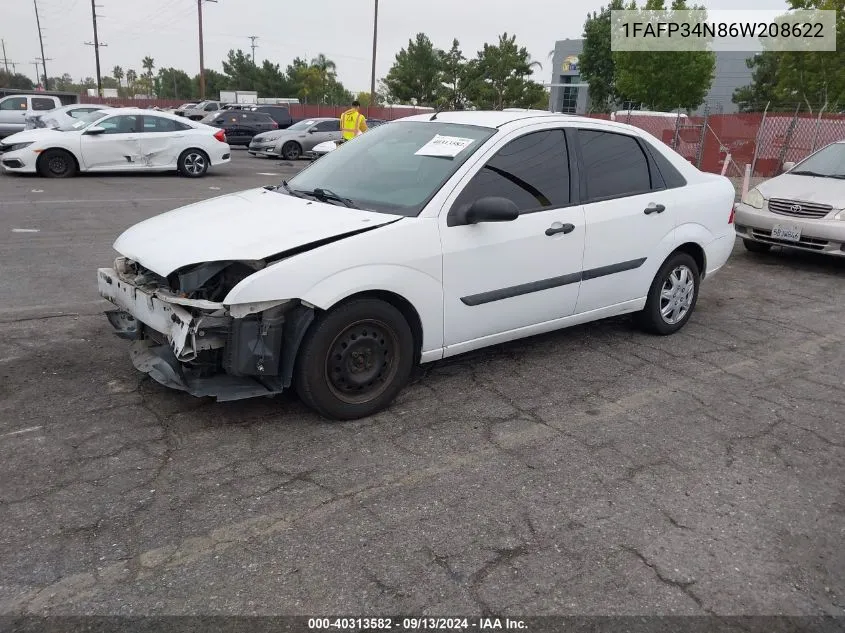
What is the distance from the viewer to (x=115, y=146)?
14.5m

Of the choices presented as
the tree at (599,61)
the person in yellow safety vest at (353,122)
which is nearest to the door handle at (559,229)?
the person in yellow safety vest at (353,122)

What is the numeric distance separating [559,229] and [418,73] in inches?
2425

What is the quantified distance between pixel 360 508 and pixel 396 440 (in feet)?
2.25

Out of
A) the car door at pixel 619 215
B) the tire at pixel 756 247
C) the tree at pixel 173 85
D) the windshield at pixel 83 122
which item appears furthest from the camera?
the tree at pixel 173 85

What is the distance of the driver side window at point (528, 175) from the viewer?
4258mm

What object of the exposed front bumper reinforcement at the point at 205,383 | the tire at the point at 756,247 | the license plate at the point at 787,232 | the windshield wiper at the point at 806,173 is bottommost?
the tire at the point at 756,247

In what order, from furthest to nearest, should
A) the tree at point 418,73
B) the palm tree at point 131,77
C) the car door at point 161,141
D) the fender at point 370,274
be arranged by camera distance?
the palm tree at point 131,77, the tree at point 418,73, the car door at point 161,141, the fender at point 370,274

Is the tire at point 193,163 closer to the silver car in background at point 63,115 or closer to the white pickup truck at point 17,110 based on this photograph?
the silver car in background at point 63,115

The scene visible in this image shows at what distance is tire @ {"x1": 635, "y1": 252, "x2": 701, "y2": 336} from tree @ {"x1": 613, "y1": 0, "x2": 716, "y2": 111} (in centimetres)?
3783

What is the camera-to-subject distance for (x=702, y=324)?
603 centimetres

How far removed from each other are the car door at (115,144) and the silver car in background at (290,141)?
739cm

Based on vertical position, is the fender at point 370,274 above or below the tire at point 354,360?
above

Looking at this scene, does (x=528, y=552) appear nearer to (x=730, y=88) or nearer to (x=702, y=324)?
(x=702, y=324)

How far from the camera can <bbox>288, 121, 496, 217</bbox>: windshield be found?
4207mm
